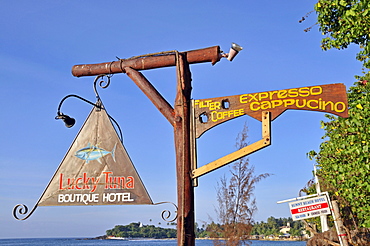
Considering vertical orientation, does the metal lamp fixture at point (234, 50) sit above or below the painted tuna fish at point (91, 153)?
above

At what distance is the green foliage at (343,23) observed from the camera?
1018cm

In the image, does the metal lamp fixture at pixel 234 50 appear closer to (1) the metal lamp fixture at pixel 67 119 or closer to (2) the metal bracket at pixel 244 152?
(2) the metal bracket at pixel 244 152

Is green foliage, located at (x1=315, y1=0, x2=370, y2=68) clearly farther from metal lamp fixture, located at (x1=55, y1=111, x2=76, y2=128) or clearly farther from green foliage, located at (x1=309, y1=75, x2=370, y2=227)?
metal lamp fixture, located at (x1=55, y1=111, x2=76, y2=128)

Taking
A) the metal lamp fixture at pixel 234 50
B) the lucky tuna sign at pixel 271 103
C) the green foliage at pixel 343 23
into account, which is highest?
the green foliage at pixel 343 23

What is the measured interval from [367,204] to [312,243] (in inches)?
121

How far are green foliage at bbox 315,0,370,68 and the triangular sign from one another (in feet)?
20.4

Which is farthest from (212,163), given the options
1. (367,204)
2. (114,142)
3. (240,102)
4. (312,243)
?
(312,243)

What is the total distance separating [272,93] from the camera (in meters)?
5.69

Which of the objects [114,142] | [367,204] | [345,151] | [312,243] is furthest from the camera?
[312,243]

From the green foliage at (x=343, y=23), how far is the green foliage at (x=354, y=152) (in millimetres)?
1294

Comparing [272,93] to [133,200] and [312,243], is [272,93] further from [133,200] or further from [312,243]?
[312,243]

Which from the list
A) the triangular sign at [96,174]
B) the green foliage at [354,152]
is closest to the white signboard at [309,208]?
the green foliage at [354,152]

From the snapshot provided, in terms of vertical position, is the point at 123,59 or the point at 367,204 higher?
the point at 123,59

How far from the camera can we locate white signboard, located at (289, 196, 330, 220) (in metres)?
12.1
